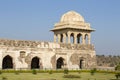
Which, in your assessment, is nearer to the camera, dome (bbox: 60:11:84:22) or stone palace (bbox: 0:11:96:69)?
stone palace (bbox: 0:11:96:69)

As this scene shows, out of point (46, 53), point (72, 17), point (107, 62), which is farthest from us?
point (107, 62)

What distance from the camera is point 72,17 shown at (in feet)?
112

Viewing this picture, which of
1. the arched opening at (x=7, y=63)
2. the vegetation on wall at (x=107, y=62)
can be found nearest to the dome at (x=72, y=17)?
the arched opening at (x=7, y=63)

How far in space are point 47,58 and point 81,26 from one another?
666 cm

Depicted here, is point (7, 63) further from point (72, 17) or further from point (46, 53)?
point (72, 17)

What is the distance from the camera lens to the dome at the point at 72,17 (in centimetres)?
3391

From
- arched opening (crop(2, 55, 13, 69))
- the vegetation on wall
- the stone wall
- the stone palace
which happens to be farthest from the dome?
the vegetation on wall

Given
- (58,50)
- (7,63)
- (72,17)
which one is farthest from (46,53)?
(72,17)

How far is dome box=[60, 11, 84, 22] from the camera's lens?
3391 cm

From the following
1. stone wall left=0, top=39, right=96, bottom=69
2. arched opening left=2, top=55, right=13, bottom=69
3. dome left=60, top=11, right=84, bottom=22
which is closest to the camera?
stone wall left=0, top=39, right=96, bottom=69

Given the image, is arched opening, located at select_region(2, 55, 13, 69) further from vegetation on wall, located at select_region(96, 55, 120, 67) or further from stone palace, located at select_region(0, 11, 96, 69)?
vegetation on wall, located at select_region(96, 55, 120, 67)

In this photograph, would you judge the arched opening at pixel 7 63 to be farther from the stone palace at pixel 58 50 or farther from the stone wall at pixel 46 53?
the stone wall at pixel 46 53

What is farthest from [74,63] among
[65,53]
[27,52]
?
[27,52]

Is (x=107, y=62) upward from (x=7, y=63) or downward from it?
upward
